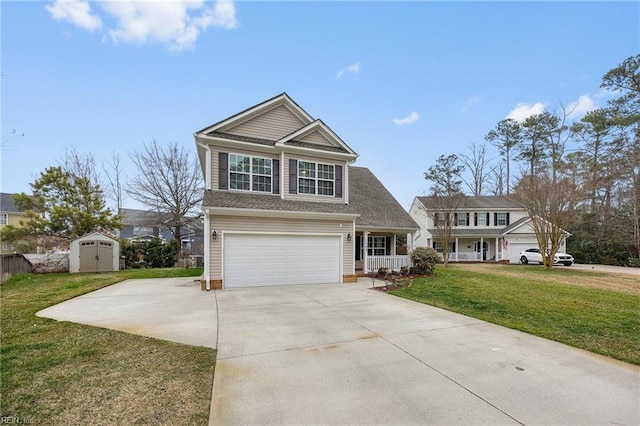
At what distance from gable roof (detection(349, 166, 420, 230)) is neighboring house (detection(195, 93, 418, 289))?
2.64 m

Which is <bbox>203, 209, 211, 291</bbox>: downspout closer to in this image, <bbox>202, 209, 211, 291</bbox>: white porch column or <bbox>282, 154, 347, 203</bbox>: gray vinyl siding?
<bbox>202, 209, 211, 291</bbox>: white porch column

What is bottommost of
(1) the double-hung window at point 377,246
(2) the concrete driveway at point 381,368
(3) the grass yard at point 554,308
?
(3) the grass yard at point 554,308

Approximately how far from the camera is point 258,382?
351 cm

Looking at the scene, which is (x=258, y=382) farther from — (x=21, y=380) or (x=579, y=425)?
(x=579, y=425)

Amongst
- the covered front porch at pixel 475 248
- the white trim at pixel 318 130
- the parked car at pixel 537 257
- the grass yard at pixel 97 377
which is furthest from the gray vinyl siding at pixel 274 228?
the parked car at pixel 537 257

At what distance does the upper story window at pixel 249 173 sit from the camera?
1141cm

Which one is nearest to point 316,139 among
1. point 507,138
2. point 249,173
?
point 249,173

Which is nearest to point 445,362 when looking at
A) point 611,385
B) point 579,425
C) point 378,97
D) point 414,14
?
point 579,425

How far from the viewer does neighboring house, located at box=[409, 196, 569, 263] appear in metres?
25.9

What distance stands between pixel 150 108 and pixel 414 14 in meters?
14.7

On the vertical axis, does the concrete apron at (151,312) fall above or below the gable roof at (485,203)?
below

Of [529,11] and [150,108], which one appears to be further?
[150,108]

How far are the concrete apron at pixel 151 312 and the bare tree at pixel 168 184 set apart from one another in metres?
14.6

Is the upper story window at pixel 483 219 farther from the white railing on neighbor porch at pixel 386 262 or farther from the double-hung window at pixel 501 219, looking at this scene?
the white railing on neighbor porch at pixel 386 262
